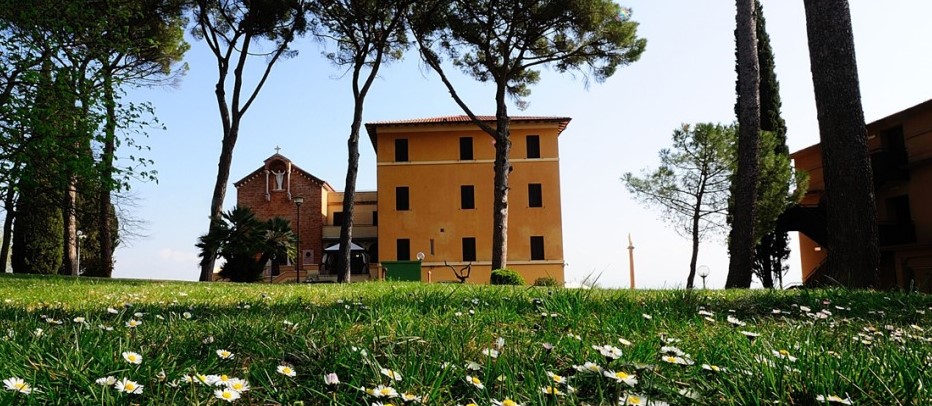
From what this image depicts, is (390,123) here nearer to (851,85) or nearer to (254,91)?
(254,91)

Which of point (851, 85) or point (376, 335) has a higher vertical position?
point (851, 85)

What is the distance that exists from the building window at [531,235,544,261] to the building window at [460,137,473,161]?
5.61 m

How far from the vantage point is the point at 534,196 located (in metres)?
31.9

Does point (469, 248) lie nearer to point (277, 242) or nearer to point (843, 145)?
point (277, 242)

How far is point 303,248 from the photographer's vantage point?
33719 mm

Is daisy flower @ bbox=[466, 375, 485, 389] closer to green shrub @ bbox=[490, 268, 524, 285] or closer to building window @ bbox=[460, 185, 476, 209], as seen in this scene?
green shrub @ bbox=[490, 268, 524, 285]

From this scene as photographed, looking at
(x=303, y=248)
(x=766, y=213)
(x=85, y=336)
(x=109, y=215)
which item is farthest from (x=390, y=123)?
(x=85, y=336)

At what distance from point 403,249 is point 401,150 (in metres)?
5.40

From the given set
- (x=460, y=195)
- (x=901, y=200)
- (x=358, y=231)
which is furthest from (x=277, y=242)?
(x=901, y=200)

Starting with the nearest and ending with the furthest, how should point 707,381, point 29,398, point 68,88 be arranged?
point 29,398 → point 707,381 → point 68,88

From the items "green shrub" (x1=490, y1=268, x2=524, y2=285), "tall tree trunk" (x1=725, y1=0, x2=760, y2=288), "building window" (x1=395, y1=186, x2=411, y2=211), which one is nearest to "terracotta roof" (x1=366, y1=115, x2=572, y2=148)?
"building window" (x1=395, y1=186, x2=411, y2=211)

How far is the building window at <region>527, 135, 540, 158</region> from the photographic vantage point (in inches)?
1273

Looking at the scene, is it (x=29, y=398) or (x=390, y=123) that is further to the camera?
(x=390, y=123)

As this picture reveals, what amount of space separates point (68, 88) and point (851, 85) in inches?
566
